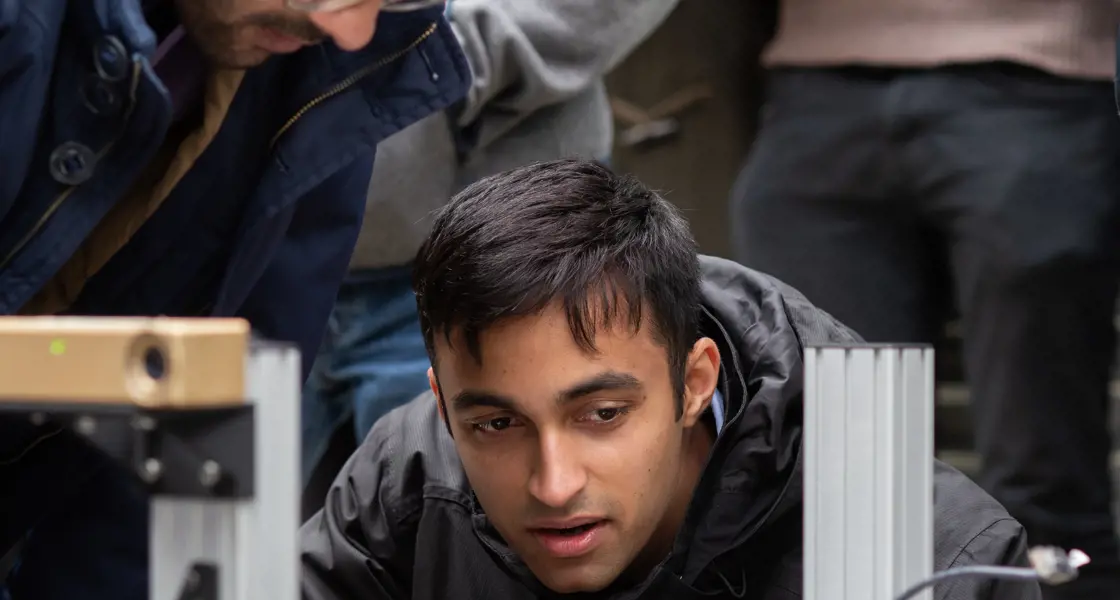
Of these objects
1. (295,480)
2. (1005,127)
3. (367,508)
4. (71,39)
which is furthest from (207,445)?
(1005,127)

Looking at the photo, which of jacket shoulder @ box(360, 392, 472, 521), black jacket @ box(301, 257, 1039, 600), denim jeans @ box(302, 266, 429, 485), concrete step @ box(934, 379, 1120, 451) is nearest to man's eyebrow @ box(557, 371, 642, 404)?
black jacket @ box(301, 257, 1039, 600)

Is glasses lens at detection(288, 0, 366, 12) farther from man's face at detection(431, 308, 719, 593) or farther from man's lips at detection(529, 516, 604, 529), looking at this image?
man's lips at detection(529, 516, 604, 529)

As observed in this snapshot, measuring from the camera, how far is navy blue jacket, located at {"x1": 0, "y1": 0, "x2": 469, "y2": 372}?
148 centimetres

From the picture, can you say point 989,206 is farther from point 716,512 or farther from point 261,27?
point 261,27

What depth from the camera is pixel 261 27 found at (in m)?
1.56

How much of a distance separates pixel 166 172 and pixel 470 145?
658mm

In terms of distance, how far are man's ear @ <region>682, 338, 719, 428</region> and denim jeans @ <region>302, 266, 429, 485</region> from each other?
1.78 ft

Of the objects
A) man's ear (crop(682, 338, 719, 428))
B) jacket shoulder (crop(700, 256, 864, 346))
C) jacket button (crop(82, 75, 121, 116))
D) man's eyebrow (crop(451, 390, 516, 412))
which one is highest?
jacket button (crop(82, 75, 121, 116))

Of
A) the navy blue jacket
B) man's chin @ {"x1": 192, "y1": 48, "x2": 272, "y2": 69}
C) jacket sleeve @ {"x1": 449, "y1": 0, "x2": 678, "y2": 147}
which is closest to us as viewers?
the navy blue jacket

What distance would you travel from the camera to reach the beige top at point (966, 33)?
2.30 m

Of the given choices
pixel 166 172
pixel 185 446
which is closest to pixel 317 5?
pixel 166 172

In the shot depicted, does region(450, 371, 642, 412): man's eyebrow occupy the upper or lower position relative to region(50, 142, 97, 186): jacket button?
lower

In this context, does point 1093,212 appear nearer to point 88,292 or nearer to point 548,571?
point 548,571

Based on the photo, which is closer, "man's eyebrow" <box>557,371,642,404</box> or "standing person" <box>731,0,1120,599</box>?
"man's eyebrow" <box>557,371,642,404</box>
